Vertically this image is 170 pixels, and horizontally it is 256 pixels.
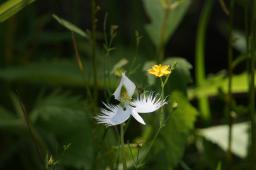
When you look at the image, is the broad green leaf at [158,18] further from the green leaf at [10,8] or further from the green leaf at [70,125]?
the green leaf at [10,8]

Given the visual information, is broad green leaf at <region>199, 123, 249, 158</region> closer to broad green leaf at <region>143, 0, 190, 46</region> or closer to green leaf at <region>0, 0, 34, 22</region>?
broad green leaf at <region>143, 0, 190, 46</region>

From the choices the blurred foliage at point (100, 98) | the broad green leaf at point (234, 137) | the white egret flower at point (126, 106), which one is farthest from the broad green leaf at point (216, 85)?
the white egret flower at point (126, 106)

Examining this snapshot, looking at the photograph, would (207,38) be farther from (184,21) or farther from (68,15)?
(68,15)

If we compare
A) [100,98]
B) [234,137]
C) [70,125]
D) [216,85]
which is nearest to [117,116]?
[70,125]

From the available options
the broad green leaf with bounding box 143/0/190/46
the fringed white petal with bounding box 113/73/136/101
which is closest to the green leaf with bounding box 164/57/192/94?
the broad green leaf with bounding box 143/0/190/46

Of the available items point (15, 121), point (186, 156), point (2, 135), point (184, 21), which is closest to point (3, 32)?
point (2, 135)

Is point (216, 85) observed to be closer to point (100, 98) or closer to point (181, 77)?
point (181, 77)
